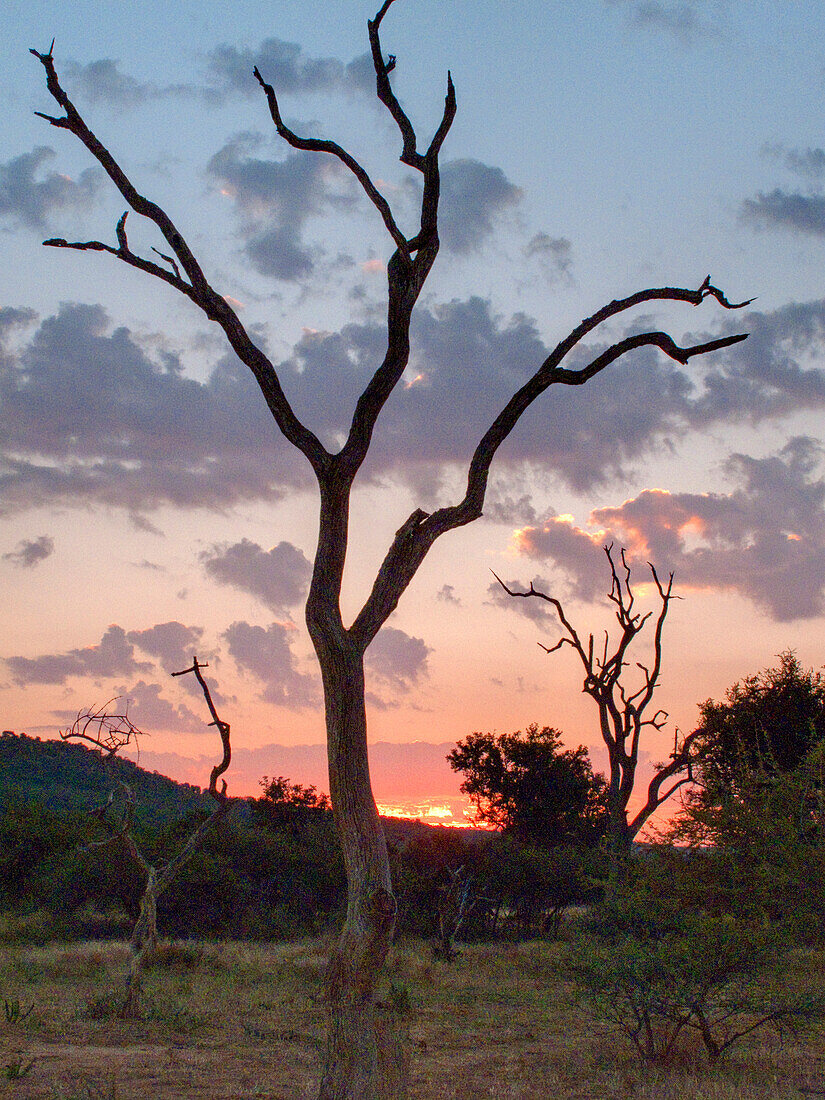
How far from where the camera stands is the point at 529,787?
3384cm

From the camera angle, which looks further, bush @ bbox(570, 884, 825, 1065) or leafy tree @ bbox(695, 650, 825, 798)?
leafy tree @ bbox(695, 650, 825, 798)

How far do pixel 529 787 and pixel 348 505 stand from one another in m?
28.4

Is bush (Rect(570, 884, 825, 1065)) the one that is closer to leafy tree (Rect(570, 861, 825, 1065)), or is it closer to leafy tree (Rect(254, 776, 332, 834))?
leafy tree (Rect(570, 861, 825, 1065))

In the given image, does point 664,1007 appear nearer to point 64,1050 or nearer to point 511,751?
point 64,1050

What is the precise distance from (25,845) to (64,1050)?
18713mm

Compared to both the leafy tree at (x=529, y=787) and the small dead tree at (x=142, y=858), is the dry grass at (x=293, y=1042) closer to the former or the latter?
the small dead tree at (x=142, y=858)

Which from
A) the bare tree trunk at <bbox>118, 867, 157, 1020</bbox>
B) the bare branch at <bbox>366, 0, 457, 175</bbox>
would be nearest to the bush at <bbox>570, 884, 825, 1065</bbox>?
the bare tree trunk at <bbox>118, 867, 157, 1020</bbox>

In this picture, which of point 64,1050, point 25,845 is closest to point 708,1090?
point 64,1050

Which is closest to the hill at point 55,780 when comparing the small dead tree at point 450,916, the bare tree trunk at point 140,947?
the small dead tree at point 450,916

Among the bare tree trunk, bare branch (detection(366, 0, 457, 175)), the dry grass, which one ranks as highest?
bare branch (detection(366, 0, 457, 175))

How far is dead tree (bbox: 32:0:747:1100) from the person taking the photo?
20.9 feet

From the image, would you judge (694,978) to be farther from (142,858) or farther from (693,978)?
(142,858)

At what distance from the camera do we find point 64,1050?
10820 mm

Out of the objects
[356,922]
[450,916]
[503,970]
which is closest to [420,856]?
[450,916]
